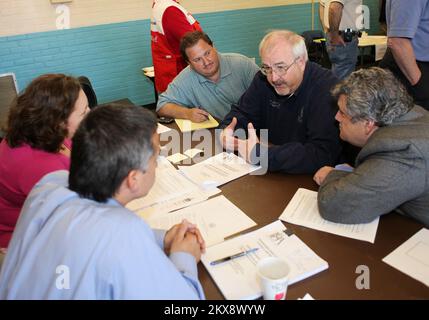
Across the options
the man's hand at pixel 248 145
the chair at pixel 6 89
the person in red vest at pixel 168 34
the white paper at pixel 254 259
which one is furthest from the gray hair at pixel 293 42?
the chair at pixel 6 89

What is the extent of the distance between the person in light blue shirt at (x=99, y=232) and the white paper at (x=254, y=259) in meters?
0.09

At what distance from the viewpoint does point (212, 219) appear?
1.27m

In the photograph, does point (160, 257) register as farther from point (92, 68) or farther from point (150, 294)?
point (92, 68)

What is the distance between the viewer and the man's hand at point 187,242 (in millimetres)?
1054

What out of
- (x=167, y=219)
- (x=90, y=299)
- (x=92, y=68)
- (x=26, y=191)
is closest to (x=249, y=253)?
(x=167, y=219)

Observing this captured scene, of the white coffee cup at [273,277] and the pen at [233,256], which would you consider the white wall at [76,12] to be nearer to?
the pen at [233,256]

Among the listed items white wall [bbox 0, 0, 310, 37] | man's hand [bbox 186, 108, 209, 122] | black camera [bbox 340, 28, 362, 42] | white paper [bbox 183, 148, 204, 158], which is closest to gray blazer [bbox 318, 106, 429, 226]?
white paper [bbox 183, 148, 204, 158]

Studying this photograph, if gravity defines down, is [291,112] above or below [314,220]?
above

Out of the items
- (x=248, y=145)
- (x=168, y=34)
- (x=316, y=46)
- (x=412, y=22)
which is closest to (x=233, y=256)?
(x=248, y=145)

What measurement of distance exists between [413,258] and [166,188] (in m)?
0.91

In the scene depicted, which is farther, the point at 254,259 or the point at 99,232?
the point at 254,259

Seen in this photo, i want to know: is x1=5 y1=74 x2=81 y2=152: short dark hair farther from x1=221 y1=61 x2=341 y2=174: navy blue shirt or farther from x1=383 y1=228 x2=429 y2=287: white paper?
x1=383 y1=228 x2=429 y2=287: white paper

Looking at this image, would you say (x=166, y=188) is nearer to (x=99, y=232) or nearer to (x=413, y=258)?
(x=99, y=232)

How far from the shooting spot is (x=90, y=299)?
762 millimetres
